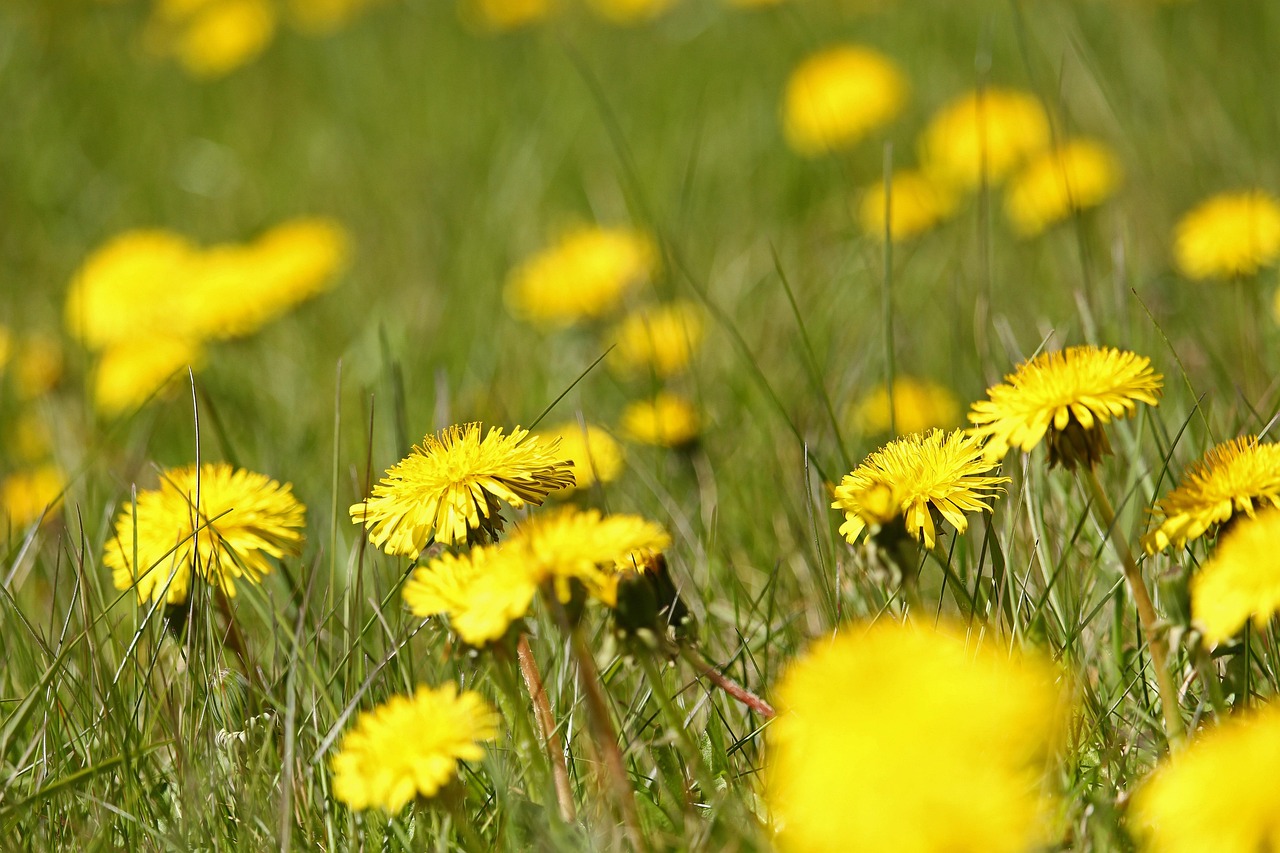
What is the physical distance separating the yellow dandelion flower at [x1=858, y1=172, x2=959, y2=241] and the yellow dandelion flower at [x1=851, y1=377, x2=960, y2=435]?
2.97 ft

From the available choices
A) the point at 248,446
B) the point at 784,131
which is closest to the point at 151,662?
the point at 248,446

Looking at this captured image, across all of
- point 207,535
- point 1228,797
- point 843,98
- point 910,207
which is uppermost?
point 843,98

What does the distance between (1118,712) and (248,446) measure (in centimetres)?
197

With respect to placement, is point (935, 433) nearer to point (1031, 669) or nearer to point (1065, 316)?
point (1031, 669)

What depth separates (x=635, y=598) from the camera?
1.14m

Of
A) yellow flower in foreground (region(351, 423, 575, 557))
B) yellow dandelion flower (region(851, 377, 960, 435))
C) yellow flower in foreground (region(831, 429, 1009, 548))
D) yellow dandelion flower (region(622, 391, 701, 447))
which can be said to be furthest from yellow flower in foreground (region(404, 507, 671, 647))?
yellow dandelion flower (region(851, 377, 960, 435))

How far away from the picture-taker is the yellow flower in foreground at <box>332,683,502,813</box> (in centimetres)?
101

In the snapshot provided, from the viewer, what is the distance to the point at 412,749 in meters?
1.02

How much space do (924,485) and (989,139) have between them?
8.16ft

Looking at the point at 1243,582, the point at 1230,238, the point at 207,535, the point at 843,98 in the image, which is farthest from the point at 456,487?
the point at 843,98

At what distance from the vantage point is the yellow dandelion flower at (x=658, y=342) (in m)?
2.65

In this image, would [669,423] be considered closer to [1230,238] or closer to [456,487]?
[456,487]

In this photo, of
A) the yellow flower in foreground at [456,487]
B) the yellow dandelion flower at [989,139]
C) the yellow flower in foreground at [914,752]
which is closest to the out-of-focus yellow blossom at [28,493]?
the yellow flower in foreground at [456,487]

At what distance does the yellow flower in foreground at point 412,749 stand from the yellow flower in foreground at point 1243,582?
22.4 inches
